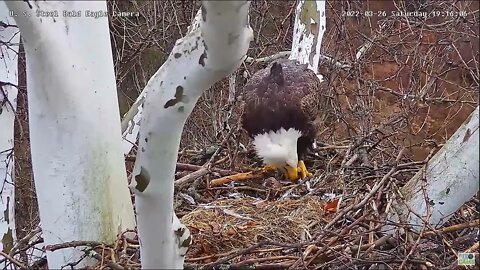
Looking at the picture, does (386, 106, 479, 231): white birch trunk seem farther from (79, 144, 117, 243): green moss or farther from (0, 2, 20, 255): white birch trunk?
(0, 2, 20, 255): white birch trunk

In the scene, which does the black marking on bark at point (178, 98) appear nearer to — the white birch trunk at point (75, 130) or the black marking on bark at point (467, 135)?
the white birch trunk at point (75, 130)

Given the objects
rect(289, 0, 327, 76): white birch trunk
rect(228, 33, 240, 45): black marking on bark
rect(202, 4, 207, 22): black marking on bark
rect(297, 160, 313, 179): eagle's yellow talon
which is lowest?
rect(228, 33, 240, 45): black marking on bark

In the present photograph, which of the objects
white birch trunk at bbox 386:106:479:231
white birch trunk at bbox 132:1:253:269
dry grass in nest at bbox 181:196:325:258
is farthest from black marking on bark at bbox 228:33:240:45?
dry grass in nest at bbox 181:196:325:258

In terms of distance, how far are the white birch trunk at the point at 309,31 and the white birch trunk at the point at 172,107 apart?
265 cm

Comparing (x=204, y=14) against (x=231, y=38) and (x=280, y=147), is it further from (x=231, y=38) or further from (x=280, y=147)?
(x=280, y=147)

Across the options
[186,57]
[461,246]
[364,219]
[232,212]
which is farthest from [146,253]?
[232,212]

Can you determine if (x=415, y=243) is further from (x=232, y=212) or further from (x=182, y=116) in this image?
(x=232, y=212)

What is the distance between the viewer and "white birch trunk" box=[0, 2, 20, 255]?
3.04m

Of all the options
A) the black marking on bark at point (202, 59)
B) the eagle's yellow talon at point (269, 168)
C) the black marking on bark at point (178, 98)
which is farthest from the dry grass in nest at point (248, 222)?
the black marking on bark at point (202, 59)

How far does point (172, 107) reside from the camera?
1365mm

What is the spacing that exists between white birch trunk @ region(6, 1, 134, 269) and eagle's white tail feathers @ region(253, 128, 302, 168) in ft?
4.70

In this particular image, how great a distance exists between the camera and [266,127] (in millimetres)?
3465

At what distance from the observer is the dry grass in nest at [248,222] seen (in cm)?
247

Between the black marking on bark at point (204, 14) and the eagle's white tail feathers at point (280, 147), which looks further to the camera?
the eagle's white tail feathers at point (280, 147)
